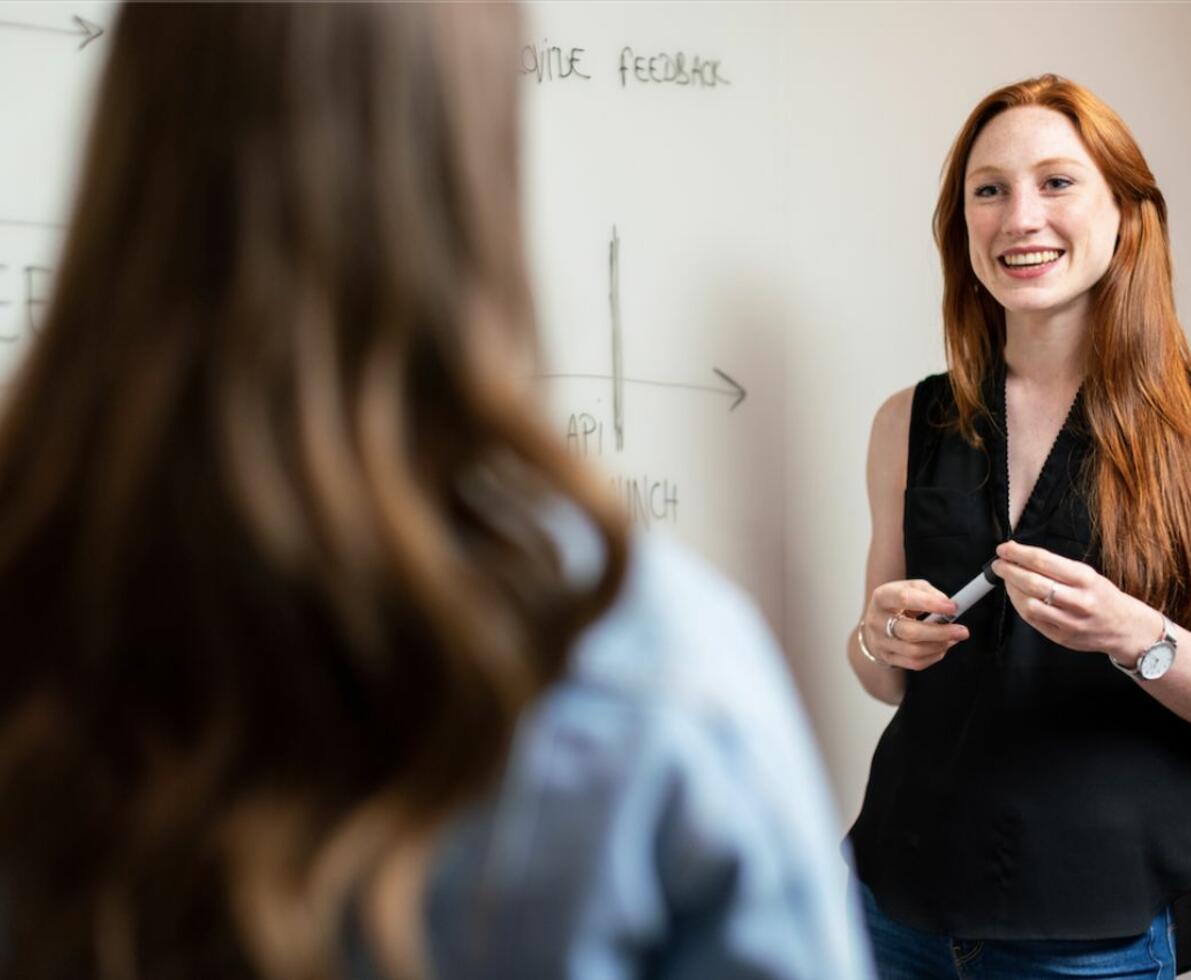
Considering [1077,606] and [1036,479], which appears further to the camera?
[1036,479]

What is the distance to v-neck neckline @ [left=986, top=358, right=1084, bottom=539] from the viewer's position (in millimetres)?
1312

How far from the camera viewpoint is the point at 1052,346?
1371 mm

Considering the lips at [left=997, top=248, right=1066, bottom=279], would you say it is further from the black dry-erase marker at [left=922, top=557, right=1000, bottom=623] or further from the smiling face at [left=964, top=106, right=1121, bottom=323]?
the black dry-erase marker at [left=922, top=557, right=1000, bottom=623]

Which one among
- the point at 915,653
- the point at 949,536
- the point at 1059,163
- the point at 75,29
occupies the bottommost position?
the point at 915,653

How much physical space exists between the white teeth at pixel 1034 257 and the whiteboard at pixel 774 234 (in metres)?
0.29

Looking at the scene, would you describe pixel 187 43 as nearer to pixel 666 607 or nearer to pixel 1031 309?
pixel 666 607

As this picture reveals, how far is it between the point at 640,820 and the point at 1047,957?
97 centimetres

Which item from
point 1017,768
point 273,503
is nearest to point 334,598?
point 273,503

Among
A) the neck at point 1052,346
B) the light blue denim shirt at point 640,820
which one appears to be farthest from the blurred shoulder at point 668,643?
the neck at point 1052,346

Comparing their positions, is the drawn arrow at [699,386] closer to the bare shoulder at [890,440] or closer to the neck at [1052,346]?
the bare shoulder at [890,440]

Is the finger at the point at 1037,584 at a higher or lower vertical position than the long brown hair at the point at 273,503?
lower

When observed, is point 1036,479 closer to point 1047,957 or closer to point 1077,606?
point 1077,606

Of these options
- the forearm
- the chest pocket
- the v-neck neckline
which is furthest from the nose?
the forearm

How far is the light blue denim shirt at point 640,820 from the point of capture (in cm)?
44
